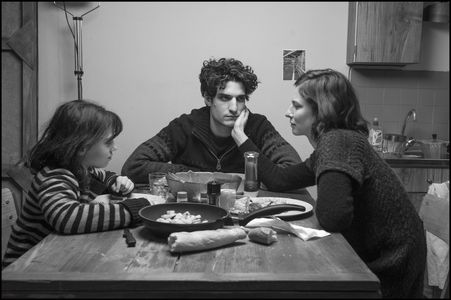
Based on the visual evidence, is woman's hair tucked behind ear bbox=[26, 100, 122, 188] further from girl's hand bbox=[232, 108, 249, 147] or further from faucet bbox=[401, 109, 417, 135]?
faucet bbox=[401, 109, 417, 135]

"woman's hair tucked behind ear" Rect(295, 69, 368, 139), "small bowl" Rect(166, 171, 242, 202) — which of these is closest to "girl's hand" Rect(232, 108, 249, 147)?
"small bowl" Rect(166, 171, 242, 202)

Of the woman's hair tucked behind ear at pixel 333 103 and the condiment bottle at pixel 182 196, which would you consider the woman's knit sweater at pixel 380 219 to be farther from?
the condiment bottle at pixel 182 196

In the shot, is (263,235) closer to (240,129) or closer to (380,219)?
(380,219)

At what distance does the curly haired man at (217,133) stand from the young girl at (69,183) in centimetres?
72

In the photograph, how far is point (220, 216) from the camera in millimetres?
1304

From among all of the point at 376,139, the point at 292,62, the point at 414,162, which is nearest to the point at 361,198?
the point at 414,162

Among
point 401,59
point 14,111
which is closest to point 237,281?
point 14,111

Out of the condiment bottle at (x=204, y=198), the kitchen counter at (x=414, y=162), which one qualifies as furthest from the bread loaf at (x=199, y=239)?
the kitchen counter at (x=414, y=162)

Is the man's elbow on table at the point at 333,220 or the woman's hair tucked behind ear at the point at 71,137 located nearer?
the man's elbow on table at the point at 333,220

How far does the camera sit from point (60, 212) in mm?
1186

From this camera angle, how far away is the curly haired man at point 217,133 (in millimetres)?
2238

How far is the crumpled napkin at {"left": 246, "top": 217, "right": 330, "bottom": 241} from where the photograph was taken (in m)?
1.20

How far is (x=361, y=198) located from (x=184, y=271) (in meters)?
0.62

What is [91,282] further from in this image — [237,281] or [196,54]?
[196,54]
